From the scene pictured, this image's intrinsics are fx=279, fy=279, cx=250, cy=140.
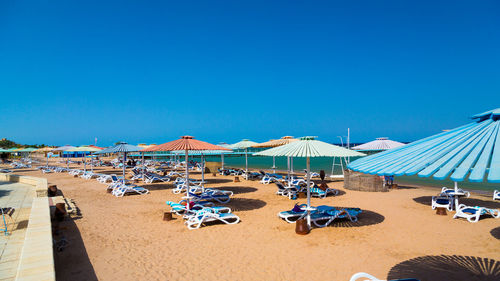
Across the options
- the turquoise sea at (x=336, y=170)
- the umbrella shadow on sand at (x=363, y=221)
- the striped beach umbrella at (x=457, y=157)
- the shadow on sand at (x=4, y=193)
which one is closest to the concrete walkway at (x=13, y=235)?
the shadow on sand at (x=4, y=193)

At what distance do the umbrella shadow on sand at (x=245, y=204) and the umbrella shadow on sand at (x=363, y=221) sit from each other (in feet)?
8.77

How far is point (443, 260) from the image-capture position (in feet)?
15.0

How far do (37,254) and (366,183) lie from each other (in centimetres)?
1112

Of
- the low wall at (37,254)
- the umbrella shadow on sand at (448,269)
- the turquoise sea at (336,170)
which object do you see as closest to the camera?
the low wall at (37,254)

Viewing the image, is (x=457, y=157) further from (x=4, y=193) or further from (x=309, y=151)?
(x=4, y=193)

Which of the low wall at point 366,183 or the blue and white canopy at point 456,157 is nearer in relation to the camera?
the blue and white canopy at point 456,157

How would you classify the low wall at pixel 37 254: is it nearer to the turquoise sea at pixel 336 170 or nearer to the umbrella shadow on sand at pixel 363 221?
the umbrella shadow on sand at pixel 363 221

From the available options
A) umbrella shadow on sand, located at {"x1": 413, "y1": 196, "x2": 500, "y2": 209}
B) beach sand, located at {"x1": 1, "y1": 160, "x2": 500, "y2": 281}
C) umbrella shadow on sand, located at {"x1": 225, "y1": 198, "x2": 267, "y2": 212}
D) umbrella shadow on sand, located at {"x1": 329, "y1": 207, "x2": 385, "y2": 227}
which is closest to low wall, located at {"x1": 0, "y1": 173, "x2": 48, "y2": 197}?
beach sand, located at {"x1": 1, "y1": 160, "x2": 500, "y2": 281}

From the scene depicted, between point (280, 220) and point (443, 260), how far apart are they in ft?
11.4

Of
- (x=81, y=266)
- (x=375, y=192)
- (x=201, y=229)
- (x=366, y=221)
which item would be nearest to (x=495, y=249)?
(x=366, y=221)

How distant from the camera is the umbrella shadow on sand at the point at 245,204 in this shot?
8617mm

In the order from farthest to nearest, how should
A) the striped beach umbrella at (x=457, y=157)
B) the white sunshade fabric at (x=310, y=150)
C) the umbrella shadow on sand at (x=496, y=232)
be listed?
the white sunshade fabric at (x=310, y=150) < the umbrella shadow on sand at (x=496, y=232) < the striped beach umbrella at (x=457, y=157)

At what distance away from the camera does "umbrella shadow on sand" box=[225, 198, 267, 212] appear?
8617 millimetres

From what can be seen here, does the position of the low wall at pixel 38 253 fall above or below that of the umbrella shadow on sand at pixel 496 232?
above
